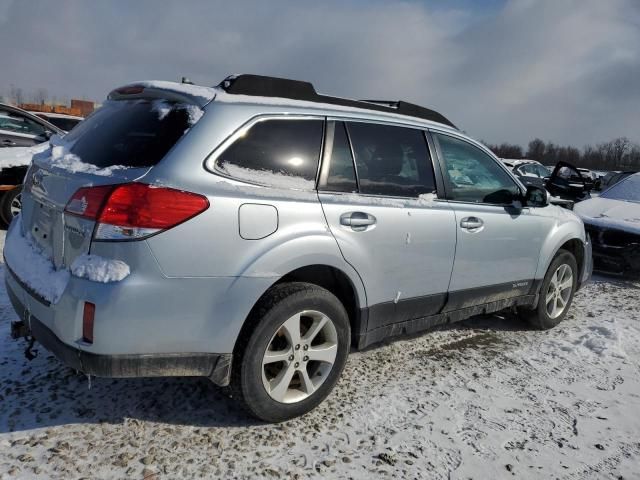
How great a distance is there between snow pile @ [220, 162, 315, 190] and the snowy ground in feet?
4.28

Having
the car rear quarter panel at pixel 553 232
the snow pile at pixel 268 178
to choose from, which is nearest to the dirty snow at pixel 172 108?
the snow pile at pixel 268 178

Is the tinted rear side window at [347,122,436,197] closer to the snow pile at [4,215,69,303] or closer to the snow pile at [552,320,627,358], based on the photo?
the snow pile at [4,215,69,303]

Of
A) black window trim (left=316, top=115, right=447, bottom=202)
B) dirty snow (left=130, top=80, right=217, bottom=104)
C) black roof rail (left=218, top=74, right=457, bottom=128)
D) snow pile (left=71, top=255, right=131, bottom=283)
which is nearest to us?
snow pile (left=71, top=255, right=131, bottom=283)

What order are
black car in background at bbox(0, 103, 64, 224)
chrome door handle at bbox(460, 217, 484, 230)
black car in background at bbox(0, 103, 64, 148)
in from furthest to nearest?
1. black car in background at bbox(0, 103, 64, 148)
2. black car in background at bbox(0, 103, 64, 224)
3. chrome door handle at bbox(460, 217, 484, 230)

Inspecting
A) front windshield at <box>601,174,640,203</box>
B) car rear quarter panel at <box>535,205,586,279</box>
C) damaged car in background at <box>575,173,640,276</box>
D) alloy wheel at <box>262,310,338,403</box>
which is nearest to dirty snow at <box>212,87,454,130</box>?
alloy wheel at <box>262,310,338,403</box>

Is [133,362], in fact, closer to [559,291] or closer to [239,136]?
[239,136]

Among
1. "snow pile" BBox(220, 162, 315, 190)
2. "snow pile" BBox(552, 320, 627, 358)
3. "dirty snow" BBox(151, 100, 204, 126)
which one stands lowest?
"snow pile" BBox(552, 320, 627, 358)

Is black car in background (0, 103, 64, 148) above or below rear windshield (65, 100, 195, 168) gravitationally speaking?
above

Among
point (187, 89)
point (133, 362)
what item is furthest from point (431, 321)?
point (187, 89)

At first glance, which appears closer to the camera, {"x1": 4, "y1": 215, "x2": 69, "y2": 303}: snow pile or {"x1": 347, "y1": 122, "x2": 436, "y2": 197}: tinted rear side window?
{"x1": 4, "y1": 215, "x2": 69, "y2": 303}: snow pile

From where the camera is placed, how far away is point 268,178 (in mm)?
2570

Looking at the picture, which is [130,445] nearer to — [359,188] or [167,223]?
[167,223]

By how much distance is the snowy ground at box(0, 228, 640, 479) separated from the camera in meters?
2.37

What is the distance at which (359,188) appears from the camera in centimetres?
297
